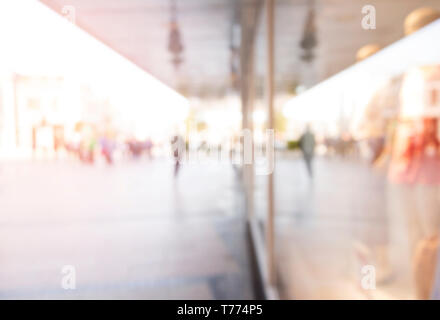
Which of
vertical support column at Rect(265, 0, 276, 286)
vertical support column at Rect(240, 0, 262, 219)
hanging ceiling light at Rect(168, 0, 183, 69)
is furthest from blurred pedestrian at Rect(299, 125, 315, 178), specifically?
hanging ceiling light at Rect(168, 0, 183, 69)

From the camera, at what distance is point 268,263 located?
6.52 feet

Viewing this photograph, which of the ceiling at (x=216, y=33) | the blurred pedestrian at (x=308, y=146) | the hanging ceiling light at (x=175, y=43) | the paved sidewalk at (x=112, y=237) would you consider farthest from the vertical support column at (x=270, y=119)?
A: the hanging ceiling light at (x=175, y=43)

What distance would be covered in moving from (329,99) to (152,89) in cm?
145

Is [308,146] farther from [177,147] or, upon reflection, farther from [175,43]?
[175,43]

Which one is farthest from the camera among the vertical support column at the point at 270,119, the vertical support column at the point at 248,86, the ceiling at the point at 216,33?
the vertical support column at the point at 248,86

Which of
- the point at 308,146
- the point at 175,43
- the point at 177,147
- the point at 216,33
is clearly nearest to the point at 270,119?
the point at 308,146

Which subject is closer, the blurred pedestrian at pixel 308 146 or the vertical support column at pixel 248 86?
the blurred pedestrian at pixel 308 146

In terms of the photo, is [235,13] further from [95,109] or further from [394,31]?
[394,31]

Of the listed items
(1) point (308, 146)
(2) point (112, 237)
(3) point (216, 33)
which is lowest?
(2) point (112, 237)

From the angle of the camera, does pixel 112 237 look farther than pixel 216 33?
No

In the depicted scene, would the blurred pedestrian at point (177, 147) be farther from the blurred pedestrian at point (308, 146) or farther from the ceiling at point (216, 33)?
the blurred pedestrian at point (308, 146)

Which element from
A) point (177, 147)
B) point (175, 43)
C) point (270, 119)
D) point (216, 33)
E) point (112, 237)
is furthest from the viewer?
point (216, 33)

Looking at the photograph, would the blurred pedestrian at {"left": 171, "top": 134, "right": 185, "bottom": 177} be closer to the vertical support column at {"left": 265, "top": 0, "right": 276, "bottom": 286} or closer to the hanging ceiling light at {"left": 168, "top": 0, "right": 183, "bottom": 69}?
the hanging ceiling light at {"left": 168, "top": 0, "right": 183, "bottom": 69}
